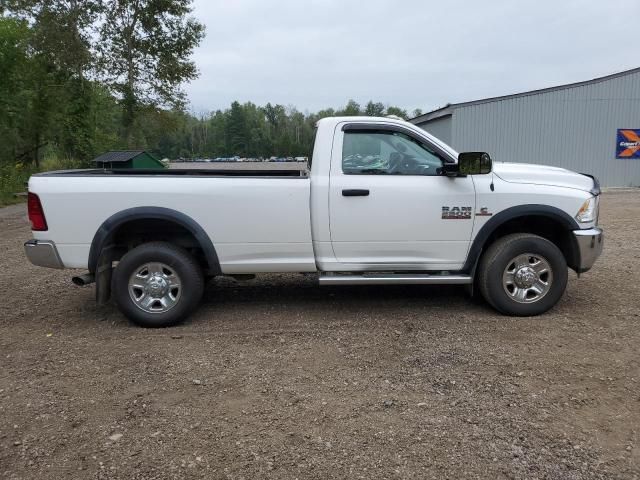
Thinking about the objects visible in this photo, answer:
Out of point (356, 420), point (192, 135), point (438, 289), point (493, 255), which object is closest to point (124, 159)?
point (438, 289)

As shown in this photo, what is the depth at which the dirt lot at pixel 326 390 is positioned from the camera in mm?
2896

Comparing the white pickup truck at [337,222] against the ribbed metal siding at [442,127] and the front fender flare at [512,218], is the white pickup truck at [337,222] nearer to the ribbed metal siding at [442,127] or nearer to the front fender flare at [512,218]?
the front fender flare at [512,218]

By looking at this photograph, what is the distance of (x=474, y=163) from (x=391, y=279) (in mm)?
1310

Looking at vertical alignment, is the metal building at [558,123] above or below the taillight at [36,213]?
above

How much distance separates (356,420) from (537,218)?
121 inches

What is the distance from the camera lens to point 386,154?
16.9 feet

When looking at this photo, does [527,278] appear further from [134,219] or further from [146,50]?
[146,50]

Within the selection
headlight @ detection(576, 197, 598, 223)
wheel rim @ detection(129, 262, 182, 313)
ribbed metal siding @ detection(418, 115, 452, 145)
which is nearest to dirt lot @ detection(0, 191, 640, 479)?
wheel rim @ detection(129, 262, 182, 313)

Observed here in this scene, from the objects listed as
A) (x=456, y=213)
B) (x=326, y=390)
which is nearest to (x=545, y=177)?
(x=456, y=213)

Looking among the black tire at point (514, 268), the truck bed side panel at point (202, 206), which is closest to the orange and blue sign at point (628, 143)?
the black tire at point (514, 268)

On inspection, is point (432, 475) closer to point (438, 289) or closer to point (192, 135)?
point (438, 289)

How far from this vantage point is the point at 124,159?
38.9ft

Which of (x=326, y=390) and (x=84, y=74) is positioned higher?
(x=84, y=74)

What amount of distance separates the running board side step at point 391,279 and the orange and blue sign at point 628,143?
19968 mm
